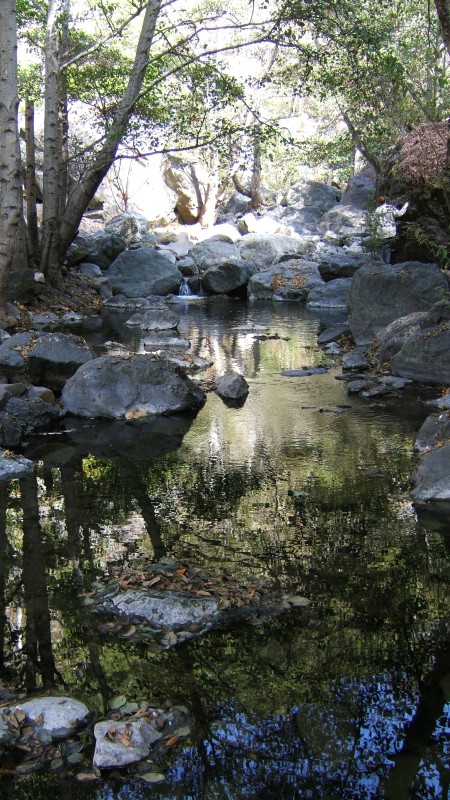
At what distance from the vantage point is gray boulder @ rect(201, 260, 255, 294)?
873 inches

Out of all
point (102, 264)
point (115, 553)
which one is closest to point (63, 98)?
point (102, 264)

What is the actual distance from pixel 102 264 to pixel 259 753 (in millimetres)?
20855

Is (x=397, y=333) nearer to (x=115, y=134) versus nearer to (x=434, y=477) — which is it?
(x=434, y=477)

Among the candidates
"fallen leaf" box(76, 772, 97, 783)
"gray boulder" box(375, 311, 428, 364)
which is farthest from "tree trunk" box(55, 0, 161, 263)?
"fallen leaf" box(76, 772, 97, 783)

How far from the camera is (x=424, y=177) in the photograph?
15.7 metres

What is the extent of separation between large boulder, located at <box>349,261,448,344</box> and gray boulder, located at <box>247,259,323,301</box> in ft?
27.3

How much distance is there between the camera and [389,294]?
12453 millimetres

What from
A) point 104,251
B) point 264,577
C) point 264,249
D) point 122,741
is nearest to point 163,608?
point 264,577

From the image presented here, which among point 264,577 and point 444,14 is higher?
point 444,14

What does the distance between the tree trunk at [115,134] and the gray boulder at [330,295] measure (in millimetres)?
6076

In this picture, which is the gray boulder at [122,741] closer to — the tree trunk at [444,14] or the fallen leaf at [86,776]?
the fallen leaf at [86,776]

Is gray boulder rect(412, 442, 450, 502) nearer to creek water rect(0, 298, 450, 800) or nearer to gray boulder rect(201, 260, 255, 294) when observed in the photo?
creek water rect(0, 298, 450, 800)

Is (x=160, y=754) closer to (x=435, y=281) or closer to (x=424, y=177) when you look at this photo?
(x=435, y=281)

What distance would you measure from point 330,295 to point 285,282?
2.73 meters
